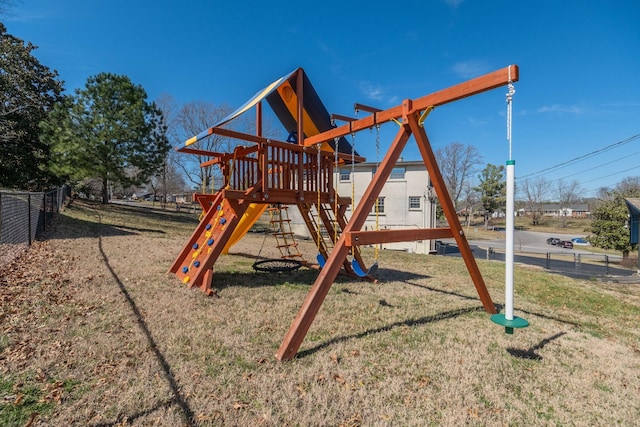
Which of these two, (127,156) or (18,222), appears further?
(127,156)

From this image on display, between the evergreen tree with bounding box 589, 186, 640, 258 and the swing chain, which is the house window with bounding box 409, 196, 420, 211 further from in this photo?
the swing chain

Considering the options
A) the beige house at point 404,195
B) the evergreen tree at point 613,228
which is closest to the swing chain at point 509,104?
the beige house at point 404,195

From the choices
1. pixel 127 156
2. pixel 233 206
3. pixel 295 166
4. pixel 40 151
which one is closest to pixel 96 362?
pixel 233 206

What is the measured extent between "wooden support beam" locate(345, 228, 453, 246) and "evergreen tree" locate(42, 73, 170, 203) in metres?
19.8

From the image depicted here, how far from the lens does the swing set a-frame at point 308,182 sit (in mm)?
3676

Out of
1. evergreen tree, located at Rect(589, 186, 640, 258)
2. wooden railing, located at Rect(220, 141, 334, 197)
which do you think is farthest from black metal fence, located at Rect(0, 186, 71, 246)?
evergreen tree, located at Rect(589, 186, 640, 258)

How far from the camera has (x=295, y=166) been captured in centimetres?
654

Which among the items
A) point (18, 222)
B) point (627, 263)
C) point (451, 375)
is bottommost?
point (627, 263)

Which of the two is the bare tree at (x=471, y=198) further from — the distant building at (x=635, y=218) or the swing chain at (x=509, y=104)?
the swing chain at (x=509, y=104)

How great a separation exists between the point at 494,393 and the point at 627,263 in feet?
90.6

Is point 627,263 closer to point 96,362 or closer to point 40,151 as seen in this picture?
point 96,362

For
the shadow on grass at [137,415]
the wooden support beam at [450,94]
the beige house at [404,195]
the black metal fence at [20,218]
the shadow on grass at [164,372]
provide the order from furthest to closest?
the beige house at [404,195], the black metal fence at [20,218], the wooden support beam at [450,94], the shadow on grass at [164,372], the shadow on grass at [137,415]

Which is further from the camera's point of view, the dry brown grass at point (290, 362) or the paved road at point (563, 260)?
the paved road at point (563, 260)

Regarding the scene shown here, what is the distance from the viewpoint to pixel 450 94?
147 inches
